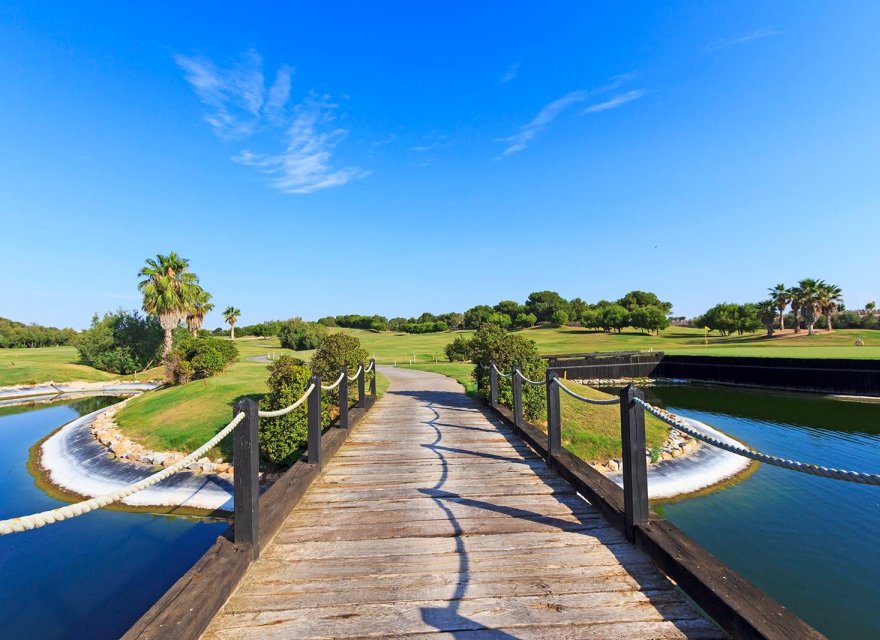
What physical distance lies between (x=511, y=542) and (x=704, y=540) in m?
6.58

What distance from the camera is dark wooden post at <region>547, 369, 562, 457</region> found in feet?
18.1

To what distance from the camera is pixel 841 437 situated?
1548cm

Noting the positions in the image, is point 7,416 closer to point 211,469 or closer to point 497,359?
point 211,469

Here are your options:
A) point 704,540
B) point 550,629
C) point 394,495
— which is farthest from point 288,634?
point 704,540

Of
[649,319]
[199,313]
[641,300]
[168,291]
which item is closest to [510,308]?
[641,300]

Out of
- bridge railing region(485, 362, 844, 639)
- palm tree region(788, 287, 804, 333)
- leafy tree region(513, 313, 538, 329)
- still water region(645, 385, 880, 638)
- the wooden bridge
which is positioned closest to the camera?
bridge railing region(485, 362, 844, 639)

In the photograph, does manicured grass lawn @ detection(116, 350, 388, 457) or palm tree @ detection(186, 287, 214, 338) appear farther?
palm tree @ detection(186, 287, 214, 338)

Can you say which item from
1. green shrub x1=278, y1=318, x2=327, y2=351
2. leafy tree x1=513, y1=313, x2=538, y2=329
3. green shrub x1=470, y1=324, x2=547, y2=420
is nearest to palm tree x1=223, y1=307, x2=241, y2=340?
green shrub x1=278, y1=318, x2=327, y2=351

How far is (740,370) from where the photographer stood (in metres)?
27.8

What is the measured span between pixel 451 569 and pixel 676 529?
1722mm

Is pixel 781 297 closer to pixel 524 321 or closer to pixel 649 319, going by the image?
pixel 649 319

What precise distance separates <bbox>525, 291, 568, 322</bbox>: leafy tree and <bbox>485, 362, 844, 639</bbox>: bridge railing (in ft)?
279

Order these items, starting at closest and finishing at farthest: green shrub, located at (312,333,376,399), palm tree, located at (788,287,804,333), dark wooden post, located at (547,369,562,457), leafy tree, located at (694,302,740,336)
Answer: dark wooden post, located at (547,369,562,457)
green shrub, located at (312,333,376,399)
palm tree, located at (788,287,804,333)
leafy tree, located at (694,302,740,336)

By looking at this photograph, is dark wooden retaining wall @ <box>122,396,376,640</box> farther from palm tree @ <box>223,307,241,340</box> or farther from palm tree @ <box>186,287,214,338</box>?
palm tree @ <box>223,307,241,340</box>
